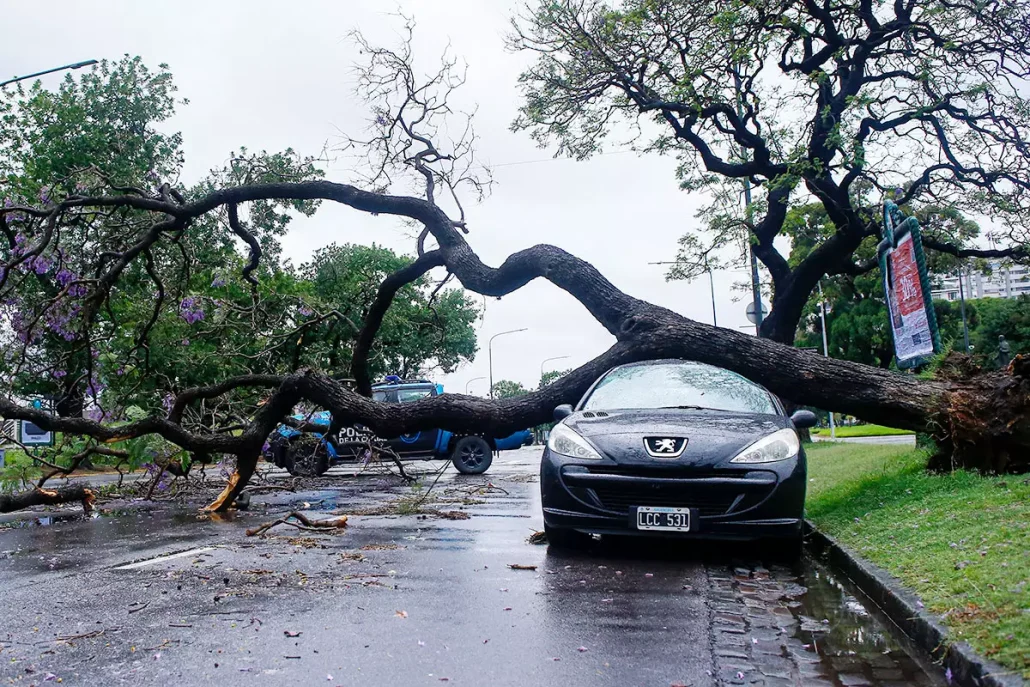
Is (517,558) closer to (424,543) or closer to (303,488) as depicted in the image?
(424,543)

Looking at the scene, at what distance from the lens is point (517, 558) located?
6.63m

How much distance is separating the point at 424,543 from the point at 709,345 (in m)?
3.80

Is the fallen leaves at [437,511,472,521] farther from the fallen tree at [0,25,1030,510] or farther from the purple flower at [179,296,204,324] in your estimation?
the purple flower at [179,296,204,324]

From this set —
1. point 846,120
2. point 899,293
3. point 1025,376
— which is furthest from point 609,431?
point 846,120

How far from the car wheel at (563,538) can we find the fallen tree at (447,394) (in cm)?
302

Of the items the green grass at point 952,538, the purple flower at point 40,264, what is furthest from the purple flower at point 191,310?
the green grass at point 952,538

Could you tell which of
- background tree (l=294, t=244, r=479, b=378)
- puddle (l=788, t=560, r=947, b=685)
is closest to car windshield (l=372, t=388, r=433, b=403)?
background tree (l=294, t=244, r=479, b=378)

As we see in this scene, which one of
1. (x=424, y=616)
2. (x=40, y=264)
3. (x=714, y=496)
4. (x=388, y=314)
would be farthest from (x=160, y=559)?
(x=388, y=314)

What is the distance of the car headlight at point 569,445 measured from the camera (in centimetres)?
Answer: 649

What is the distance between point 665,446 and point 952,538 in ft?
6.28

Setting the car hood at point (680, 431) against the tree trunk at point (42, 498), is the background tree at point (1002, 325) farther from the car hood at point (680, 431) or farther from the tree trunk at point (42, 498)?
the tree trunk at point (42, 498)

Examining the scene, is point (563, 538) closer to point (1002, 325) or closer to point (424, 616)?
point (424, 616)

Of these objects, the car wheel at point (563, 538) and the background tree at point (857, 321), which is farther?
the background tree at point (857, 321)

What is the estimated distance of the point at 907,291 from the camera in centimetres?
952
